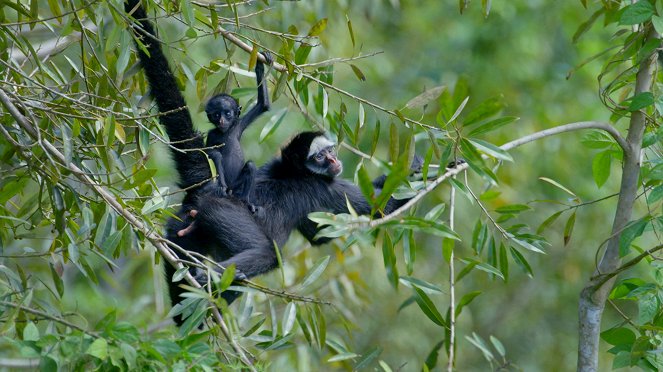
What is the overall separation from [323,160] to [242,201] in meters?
0.68

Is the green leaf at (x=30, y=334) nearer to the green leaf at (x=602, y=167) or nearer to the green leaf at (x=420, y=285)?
the green leaf at (x=420, y=285)

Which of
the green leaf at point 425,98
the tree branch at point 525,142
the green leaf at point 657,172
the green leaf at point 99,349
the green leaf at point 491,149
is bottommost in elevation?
the green leaf at point 99,349

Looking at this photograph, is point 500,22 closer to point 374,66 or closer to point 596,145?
point 374,66

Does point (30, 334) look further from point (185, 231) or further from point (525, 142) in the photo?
point (525, 142)

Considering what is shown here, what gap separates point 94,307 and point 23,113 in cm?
679

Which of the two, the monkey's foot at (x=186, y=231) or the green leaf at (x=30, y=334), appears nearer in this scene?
the green leaf at (x=30, y=334)

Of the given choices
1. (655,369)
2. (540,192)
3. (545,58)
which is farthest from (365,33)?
(655,369)

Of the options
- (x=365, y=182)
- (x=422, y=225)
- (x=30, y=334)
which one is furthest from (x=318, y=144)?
(x=30, y=334)

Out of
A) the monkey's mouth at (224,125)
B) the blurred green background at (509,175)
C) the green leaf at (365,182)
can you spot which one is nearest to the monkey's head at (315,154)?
the monkey's mouth at (224,125)

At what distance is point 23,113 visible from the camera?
3.53m

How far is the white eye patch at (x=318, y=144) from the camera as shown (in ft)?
17.3

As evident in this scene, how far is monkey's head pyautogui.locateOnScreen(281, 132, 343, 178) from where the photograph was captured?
5285 mm

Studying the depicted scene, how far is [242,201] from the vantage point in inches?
193

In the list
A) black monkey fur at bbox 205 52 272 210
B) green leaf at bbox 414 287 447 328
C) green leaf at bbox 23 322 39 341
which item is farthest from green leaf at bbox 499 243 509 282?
green leaf at bbox 23 322 39 341
